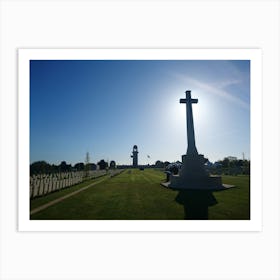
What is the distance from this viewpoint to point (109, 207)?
6.96 metres

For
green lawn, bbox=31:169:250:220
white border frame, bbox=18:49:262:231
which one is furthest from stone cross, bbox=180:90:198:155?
white border frame, bbox=18:49:262:231

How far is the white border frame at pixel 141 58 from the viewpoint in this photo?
5922mm

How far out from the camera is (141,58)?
6613 millimetres

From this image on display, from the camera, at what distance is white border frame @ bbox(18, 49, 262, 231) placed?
592 centimetres

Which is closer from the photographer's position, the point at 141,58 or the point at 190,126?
the point at 141,58

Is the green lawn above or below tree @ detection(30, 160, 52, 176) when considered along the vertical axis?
below

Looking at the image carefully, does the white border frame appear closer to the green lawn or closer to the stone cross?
the green lawn

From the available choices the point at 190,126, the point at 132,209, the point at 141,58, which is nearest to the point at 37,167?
the point at 132,209

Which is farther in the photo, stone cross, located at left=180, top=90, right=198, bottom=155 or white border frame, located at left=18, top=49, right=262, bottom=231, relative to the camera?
stone cross, located at left=180, top=90, right=198, bottom=155

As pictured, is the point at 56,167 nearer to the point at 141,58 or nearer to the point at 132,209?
the point at 132,209
